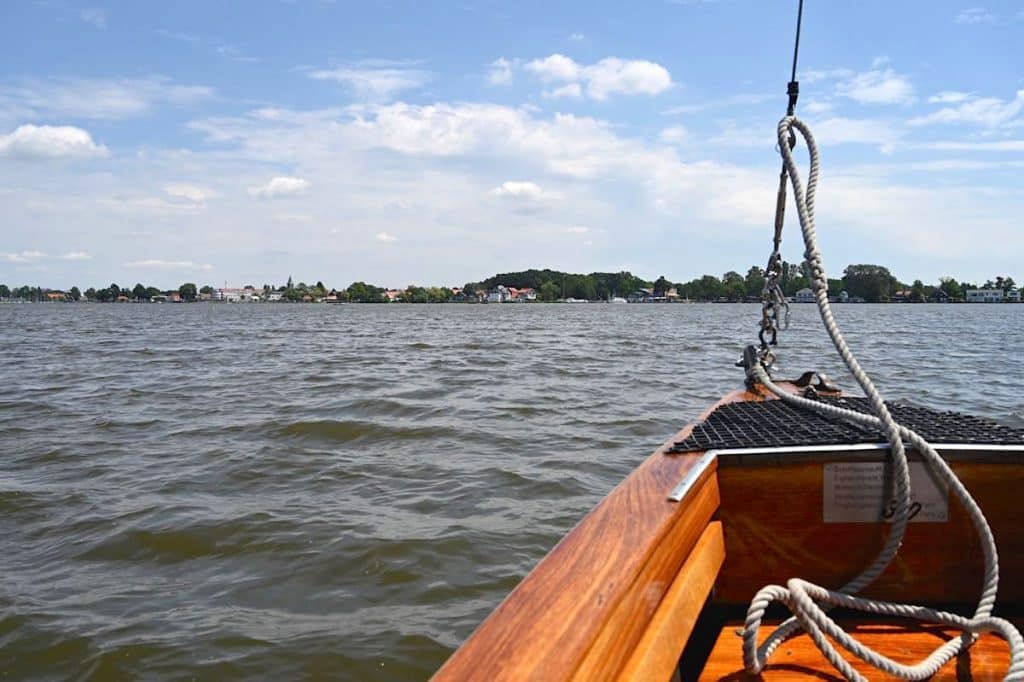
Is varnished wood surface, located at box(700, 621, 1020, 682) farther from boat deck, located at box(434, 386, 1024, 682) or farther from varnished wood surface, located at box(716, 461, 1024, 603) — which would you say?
varnished wood surface, located at box(716, 461, 1024, 603)

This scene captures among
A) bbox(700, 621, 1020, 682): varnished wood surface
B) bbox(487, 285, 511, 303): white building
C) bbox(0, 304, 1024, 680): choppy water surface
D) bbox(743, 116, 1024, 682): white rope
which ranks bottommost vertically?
bbox(0, 304, 1024, 680): choppy water surface

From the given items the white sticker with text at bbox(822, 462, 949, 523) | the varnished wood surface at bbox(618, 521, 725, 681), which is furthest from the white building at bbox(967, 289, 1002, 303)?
the varnished wood surface at bbox(618, 521, 725, 681)

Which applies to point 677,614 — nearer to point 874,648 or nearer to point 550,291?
point 874,648

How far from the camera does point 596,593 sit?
1290 millimetres

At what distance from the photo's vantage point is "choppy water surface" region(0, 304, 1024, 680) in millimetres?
3266

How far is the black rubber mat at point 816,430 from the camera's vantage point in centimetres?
208

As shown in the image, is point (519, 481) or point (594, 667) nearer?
point (594, 667)

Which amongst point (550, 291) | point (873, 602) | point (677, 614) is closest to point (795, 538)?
point (873, 602)

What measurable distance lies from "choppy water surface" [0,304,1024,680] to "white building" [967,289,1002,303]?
135092 millimetres

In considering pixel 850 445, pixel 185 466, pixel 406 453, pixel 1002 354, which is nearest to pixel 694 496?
pixel 850 445

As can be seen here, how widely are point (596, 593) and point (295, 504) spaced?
4.18 m

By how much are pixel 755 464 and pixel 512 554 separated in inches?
94.9

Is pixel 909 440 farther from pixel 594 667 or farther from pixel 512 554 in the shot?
pixel 512 554

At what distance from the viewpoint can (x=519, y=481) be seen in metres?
5.60
